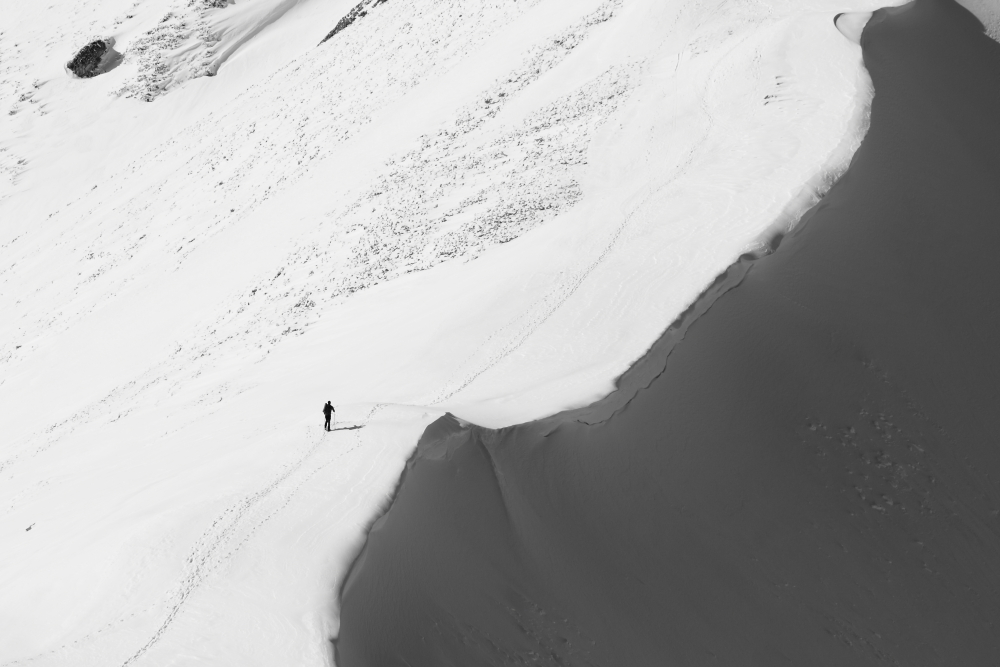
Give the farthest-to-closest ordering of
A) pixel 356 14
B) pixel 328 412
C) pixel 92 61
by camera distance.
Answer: pixel 92 61 < pixel 356 14 < pixel 328 412

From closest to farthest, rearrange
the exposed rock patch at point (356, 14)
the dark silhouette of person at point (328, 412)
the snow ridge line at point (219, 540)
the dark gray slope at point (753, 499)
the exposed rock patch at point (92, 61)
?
the snow ridge line at point (219, 540) → the dark gray slope at point (753, 499) → the dark silhouette of person at point (328, 412) → the exposed rock patch at point (356, 14) → the exposed rock patch at point (92, 61)

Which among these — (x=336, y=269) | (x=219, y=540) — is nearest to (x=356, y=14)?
(x=336, y=269)

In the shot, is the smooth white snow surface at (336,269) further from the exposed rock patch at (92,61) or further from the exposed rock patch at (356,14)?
the exposed rock patch at (92,61)

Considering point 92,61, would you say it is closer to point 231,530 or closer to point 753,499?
point 231,530

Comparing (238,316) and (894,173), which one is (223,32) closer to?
(238,316)

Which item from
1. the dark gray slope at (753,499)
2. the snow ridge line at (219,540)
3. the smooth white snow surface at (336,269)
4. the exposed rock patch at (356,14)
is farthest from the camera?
the exposed rock patch at (356,14)

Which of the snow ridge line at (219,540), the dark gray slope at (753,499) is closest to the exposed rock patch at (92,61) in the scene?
the snow ridge line at (219,540)
